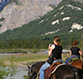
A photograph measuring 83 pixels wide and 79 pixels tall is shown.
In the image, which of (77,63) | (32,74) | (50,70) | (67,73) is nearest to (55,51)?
(50,70)

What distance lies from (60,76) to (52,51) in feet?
4.82

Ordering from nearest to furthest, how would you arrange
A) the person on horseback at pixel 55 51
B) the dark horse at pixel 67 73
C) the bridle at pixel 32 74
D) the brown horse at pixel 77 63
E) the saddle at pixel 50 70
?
the dark horse at pixel 67 73 < the saddle at pixel 50 70 < the person on horseback at pixel 55 51 < the bridle at pixel 32 74 < the brown horse at pixel 77 63

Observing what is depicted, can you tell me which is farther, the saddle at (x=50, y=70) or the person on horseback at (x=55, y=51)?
the person on horseback at (x=55, y=51)

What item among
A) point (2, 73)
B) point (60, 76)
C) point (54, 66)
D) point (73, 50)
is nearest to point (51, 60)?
point (54, 66)

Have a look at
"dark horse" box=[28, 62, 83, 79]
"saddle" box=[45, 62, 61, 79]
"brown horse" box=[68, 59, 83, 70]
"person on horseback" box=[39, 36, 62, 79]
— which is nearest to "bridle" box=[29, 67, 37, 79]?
"saddle" box=[45, 62, 61, 79]

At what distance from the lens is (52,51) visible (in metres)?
11.7

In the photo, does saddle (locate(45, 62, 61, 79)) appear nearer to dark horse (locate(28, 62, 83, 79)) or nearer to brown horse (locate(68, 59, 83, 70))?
dark horse (locate(28, 62, 83, 79))

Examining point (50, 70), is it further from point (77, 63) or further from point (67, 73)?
point (77, 63)

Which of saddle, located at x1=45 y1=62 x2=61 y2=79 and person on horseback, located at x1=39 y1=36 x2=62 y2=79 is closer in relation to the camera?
saddle, located at x1=45 y1=62 x2=61 y2=79

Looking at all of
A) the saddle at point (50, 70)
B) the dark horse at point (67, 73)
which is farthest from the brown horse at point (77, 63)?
the dark horse at point (67, 73)

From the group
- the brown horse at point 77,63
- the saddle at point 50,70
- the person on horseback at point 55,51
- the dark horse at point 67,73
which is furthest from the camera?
the brown horse at point 77,63

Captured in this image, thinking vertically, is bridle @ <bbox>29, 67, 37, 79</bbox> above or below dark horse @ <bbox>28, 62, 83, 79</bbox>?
below

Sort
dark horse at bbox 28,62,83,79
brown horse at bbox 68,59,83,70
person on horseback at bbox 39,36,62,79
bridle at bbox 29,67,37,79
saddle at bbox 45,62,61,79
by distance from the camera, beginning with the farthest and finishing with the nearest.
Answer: brown horse at bbox 68,59,83,70 → bridle at bbox 29,67,37,79 → person on horseback at bbox 39,36,62,79 → saddle at bbox 45,62,61,79 → dark horse at bbox 28,62,83,79

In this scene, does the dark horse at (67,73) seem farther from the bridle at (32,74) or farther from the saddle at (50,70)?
the bridle at (32,74)
